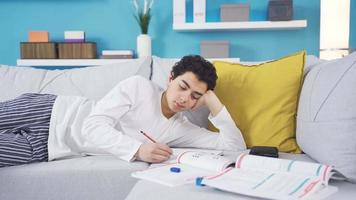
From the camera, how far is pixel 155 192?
0.82m

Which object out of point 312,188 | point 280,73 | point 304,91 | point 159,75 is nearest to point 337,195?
point 312,188

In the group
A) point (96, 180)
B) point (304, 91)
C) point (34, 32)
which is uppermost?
point (34, 32)

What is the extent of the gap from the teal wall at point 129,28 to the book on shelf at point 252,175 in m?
1.72

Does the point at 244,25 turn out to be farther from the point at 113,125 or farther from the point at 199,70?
the point at 113,125

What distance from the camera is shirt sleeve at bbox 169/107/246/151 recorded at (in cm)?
130

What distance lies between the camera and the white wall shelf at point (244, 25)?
2424 mm

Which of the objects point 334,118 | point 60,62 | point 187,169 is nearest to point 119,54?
point 60,62

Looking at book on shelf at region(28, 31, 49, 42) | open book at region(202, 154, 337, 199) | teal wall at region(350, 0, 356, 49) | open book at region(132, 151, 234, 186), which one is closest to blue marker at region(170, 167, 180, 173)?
open book at region(132, 151, 234, 186)

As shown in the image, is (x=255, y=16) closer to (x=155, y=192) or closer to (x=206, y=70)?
(x=206, y=70)

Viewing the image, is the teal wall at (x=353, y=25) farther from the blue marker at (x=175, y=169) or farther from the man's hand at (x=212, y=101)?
the blue marker at (x=175, y=169)

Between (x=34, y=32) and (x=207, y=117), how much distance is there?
1.70 m

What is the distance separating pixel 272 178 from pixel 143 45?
1.82 m

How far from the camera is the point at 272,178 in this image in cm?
83

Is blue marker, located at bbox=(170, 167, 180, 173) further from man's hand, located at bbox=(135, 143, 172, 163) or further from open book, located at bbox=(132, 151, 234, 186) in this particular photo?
man's hand, located at bbox=(135, 143, 172, 163)
